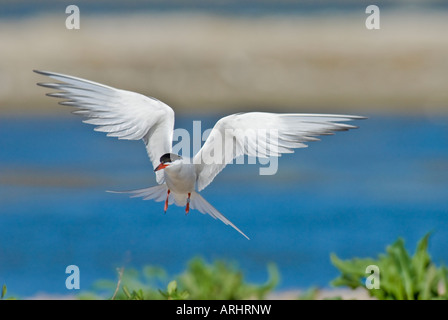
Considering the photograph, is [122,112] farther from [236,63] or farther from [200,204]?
[236,63]

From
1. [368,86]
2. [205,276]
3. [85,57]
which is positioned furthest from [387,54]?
[205,276]

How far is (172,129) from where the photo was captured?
73.4 inches

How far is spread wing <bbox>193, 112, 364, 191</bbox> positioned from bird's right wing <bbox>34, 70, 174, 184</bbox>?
125 millimetres

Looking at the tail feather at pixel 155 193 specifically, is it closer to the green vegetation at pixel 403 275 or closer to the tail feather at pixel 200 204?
the tail feather at pixel 200 204

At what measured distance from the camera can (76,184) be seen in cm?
275

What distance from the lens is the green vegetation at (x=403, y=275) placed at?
6.07 ft

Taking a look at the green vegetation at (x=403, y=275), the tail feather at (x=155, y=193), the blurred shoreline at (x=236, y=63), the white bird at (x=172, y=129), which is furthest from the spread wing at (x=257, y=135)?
the blurred shoreline at (x=236, y=63)

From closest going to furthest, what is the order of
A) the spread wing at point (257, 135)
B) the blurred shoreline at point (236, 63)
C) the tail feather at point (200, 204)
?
the spread wing at point (257, 135), the tail feather at point (200, 204), the blurred shoreline at point (236, 63)

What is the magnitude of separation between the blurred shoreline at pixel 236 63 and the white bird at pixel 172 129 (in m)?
1.46

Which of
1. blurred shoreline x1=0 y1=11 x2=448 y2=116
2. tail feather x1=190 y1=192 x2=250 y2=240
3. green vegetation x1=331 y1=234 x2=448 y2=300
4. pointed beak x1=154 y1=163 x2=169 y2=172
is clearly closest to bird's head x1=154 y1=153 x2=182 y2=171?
pointed beak x1=154 y1=163 x2=169 y2=172

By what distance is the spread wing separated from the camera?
1.69 metres

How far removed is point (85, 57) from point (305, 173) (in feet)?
4.93

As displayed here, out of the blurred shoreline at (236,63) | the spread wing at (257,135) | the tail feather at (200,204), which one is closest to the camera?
the spread wing at (257,135)

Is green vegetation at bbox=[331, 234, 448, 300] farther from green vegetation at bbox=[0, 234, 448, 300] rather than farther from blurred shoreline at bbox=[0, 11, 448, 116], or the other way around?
blurred shoreline at bbox=[0, 11, 448, 116]
